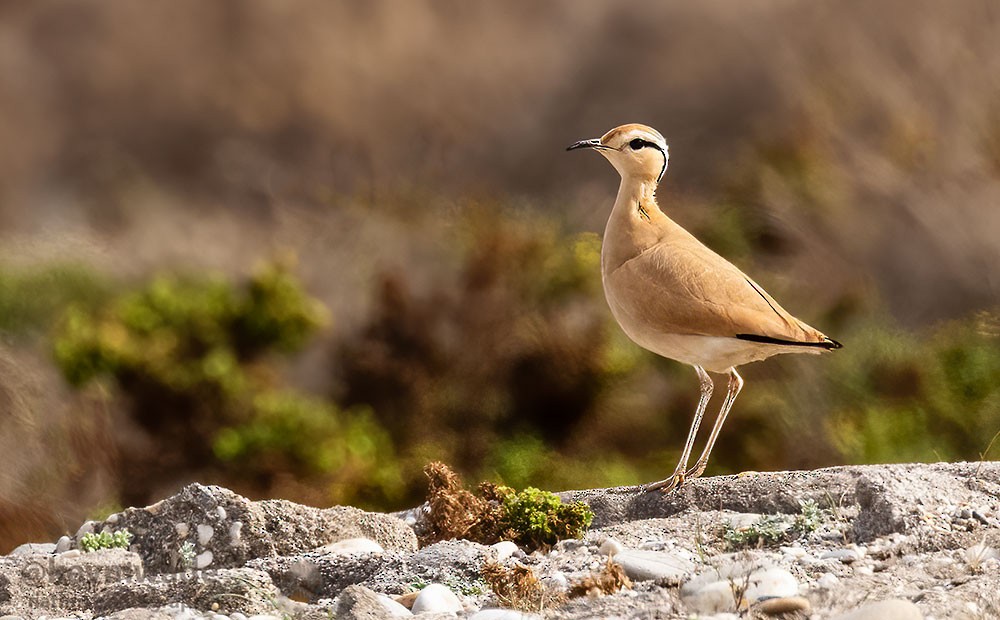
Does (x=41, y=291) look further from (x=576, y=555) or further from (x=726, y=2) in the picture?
(x=726, y=2)

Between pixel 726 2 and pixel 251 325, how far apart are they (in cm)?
781

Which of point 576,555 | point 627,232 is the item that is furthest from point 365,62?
point 576,555

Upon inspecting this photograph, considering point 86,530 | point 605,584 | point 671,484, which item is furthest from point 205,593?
point 671,484

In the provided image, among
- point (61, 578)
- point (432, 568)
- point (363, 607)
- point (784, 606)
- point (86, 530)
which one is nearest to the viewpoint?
point (784, 606)

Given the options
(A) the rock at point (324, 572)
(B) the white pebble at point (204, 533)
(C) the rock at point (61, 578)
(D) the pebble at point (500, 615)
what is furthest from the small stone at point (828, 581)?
(C) the rock at point (61, 578)

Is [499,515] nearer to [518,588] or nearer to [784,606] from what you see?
[518,588]

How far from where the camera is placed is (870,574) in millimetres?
4219

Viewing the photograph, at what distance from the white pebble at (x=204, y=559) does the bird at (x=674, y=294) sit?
6.50 feet

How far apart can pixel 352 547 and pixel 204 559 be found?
63 cm

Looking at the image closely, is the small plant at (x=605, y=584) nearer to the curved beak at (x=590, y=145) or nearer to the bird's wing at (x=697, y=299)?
the bird's wing at (x=697, y=299)

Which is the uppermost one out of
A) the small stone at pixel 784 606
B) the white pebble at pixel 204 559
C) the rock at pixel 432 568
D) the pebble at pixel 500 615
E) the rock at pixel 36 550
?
the rock at pixel 36 550

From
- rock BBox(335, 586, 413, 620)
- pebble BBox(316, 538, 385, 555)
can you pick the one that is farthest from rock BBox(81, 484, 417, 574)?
rock BBox(335, 586, 413, 620)

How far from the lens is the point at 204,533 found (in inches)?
210

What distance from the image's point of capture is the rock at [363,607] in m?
3.88
